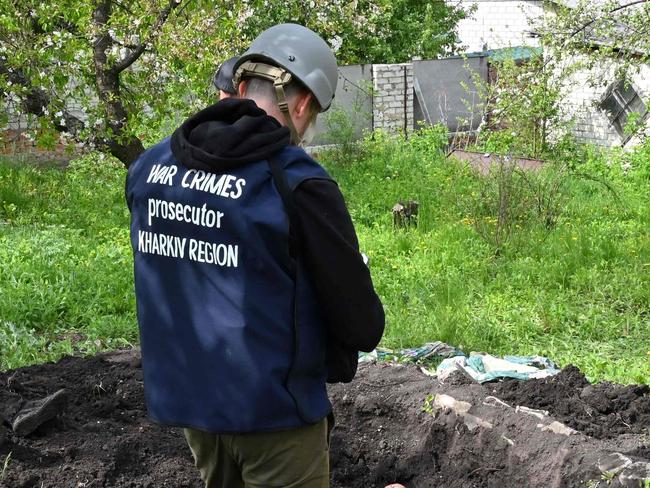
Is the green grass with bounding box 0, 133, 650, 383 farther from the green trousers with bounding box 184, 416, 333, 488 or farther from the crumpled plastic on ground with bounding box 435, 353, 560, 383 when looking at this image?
the green trousers with bounding box 184, 416, 333, 488

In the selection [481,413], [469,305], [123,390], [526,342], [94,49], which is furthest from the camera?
[94,49]

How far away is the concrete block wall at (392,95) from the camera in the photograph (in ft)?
55.3

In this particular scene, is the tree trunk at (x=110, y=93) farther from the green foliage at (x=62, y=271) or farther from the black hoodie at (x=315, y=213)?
the black hoodie at (x=315, y=213)

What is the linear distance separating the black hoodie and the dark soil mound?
8.08 ft

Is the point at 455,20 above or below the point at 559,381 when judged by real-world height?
above

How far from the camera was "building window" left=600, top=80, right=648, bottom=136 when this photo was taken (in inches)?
586

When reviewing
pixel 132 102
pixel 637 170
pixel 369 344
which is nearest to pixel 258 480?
pixel 369 344

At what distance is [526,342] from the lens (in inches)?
250

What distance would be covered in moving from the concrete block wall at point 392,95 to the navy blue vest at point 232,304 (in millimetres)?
14468

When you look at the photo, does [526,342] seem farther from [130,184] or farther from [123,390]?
[130,184]

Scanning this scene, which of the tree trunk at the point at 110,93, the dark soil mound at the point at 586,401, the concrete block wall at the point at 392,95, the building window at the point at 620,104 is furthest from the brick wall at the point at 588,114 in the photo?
the dark soil mound at the point at 586,401

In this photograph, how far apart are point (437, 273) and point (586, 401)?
3.12 m

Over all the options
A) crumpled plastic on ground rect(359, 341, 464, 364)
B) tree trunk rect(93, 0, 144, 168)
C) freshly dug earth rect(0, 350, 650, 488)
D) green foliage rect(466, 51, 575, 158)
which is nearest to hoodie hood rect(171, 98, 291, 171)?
freshly dug earth rect(0, 350, 650, 488)

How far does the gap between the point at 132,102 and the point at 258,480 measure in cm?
578
